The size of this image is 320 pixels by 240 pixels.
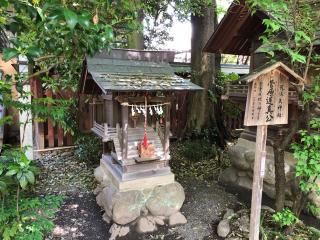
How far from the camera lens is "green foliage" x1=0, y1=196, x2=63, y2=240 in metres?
2.75

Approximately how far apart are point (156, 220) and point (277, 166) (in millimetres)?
2400

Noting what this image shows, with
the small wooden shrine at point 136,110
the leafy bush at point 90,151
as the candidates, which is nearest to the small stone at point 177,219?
the small wooden shrine at point 136,110

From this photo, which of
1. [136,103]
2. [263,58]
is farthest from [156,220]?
[263,58]

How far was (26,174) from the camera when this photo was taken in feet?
8.47

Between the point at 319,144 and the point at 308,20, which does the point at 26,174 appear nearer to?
the point at 319,144

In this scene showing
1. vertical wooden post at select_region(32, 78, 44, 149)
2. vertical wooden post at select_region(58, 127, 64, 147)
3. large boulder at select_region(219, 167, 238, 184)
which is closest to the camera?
large boulder at select_region(219, 167, 238, 184)

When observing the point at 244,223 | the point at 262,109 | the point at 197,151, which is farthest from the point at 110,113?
the point at 197,151

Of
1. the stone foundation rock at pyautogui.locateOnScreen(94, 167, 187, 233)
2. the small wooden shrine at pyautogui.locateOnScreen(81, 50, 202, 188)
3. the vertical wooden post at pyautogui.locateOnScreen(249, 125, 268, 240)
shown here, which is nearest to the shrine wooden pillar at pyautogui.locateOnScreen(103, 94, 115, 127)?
the small wooden shrine at pyautogui.locateOnScreen(81, 50, 202, 188)

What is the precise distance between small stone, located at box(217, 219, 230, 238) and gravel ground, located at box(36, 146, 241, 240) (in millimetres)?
128

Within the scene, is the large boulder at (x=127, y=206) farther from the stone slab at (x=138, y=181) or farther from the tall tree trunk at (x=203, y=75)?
the tall tree trunk at (x=203, y=75)

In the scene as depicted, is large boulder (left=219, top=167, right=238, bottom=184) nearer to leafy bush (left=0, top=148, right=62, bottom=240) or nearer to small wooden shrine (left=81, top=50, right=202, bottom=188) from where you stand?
small wooden shrine (left=81, top=50, right=202, bottom=188)

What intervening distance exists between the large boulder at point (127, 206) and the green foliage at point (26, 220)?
72.2 inches

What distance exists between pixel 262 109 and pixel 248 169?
2.93 m

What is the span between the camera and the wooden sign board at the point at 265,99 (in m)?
3.77
